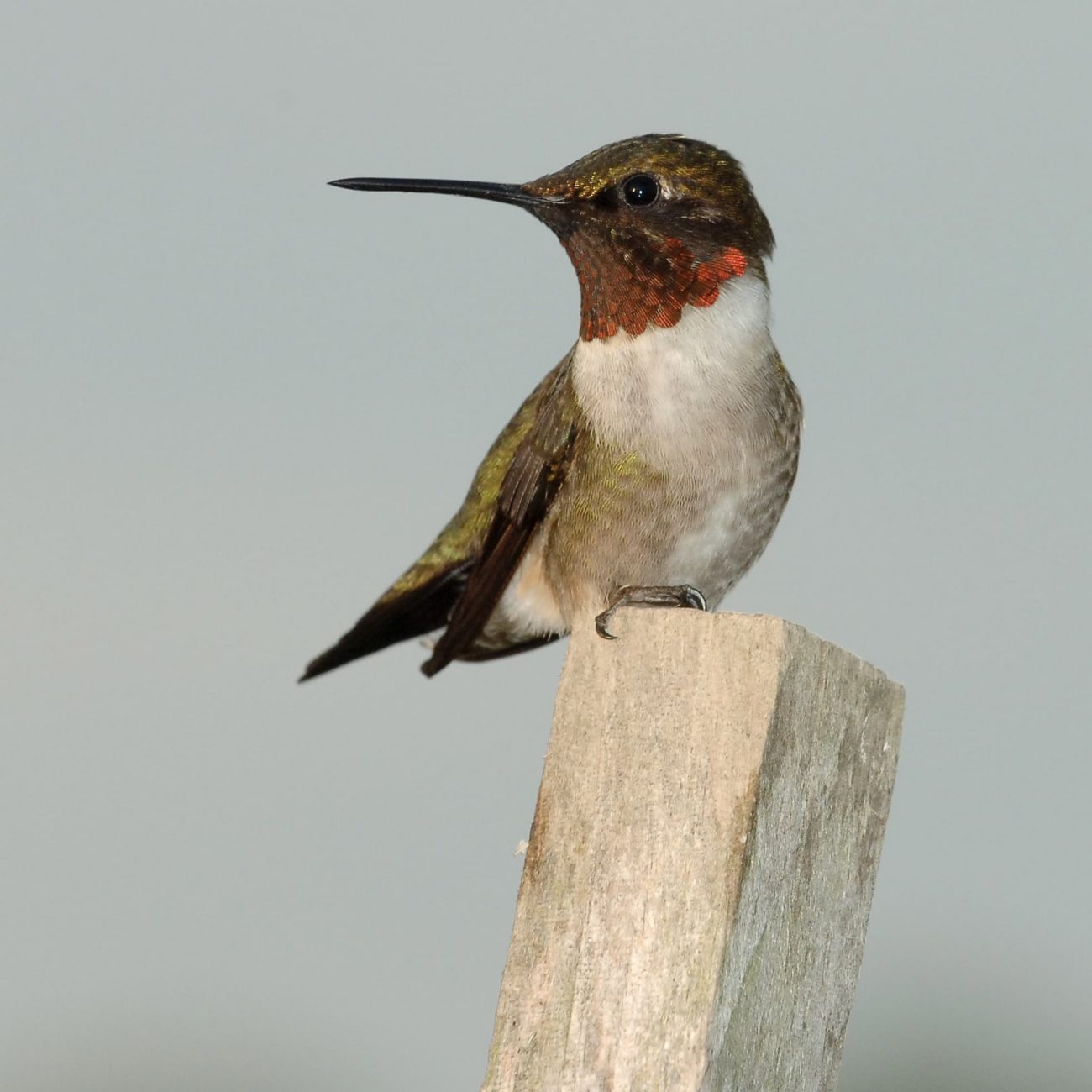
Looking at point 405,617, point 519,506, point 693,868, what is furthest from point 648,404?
point 693,868

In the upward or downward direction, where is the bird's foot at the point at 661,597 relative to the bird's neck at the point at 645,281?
downward

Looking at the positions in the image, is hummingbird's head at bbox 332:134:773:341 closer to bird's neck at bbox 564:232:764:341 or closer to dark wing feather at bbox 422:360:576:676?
bird's neck at bbox 564:232:764:341

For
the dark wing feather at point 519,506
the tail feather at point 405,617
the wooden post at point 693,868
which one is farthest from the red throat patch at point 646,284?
the wooden post at point 693,868

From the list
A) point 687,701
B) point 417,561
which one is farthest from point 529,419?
point 687,701

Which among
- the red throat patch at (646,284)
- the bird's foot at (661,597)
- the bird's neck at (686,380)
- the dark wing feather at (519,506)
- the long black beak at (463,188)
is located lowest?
the bird's foot at (661,597)

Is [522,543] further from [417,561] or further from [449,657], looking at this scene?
[417,561]

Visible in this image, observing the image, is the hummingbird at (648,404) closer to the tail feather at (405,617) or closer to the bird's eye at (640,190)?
the bird's eye at (640,190)

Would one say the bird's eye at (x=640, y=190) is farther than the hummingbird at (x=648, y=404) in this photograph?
Yes

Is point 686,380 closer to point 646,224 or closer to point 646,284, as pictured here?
point 646,284

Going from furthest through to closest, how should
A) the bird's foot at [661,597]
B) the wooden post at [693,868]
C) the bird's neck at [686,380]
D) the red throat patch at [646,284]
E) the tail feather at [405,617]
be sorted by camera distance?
the tail feather at [405,617] < the red throat patch at [646,284] < the bird's neck at [686,380] < the bird's foot at [661,597] < the wooden post at [693,868]
